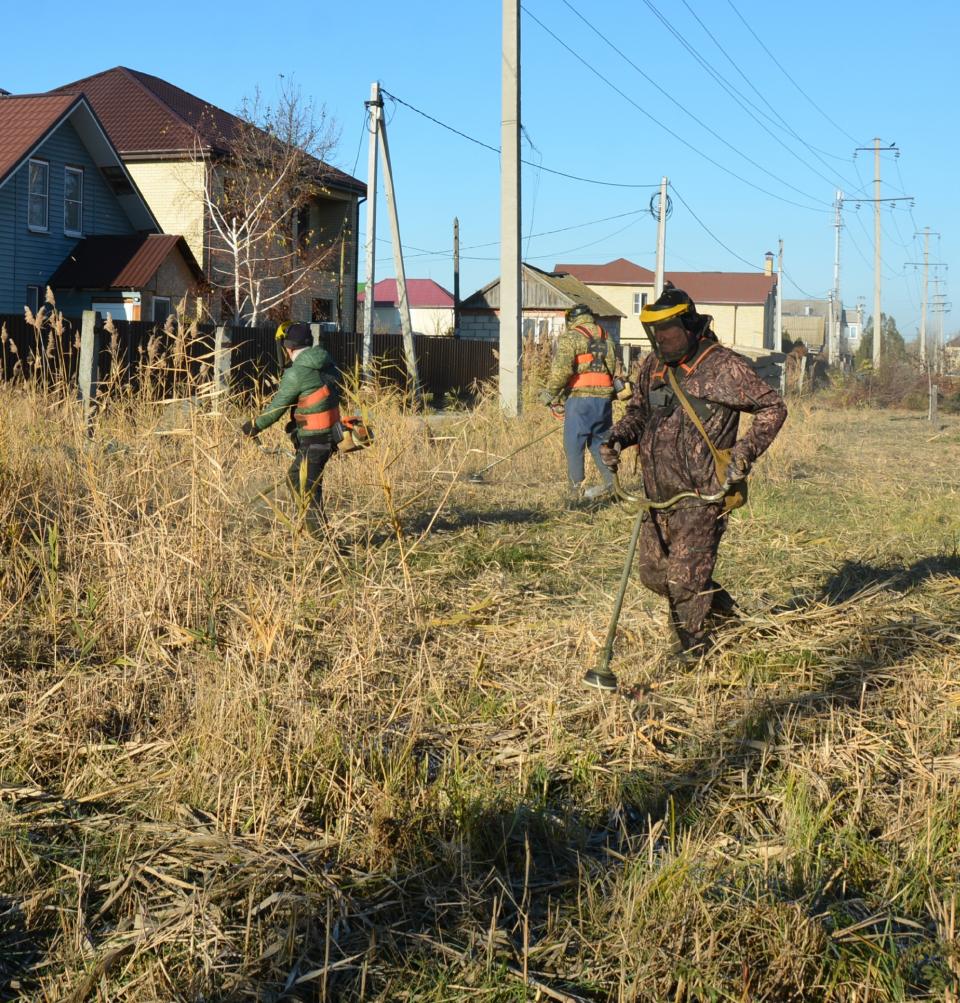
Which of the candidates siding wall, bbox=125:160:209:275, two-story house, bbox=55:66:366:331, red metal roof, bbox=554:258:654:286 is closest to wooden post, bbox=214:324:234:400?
two-story house, bbox=55:66:366:331

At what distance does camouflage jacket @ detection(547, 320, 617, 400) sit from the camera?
11.2m

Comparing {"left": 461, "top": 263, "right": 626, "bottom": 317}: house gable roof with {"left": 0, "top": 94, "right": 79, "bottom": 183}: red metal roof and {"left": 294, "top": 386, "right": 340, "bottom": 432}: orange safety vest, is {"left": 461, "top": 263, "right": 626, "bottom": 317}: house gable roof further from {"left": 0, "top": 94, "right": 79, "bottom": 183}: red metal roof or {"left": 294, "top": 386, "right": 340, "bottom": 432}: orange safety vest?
{"left": 294, "top": 386, "right": 340, "bottom": 432}: orange safety vest

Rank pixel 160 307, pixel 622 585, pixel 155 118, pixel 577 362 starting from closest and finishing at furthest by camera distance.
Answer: pixel 622 585
pixel 577 362
pixel 160 307
pixel 155 118

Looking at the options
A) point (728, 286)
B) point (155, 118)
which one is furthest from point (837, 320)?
point (155, 118)

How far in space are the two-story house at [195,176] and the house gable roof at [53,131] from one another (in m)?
1.88

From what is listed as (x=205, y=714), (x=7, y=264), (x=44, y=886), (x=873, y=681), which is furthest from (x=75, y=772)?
(x=7, y=264)

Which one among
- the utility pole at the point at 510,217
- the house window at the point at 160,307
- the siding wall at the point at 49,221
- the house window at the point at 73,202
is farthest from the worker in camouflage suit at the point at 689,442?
the house window at the point at 73,202

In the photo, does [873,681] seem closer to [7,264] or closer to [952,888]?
[952,888]

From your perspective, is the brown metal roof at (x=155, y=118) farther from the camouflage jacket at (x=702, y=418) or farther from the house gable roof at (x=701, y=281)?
the house gable roof at (x=701, y=281)

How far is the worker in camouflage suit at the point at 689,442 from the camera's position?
5484mm

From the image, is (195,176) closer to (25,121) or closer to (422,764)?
(25,121)

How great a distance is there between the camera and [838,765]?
4.39 meters

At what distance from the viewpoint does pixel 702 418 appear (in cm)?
557

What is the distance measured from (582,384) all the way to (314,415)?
12.4 ft
